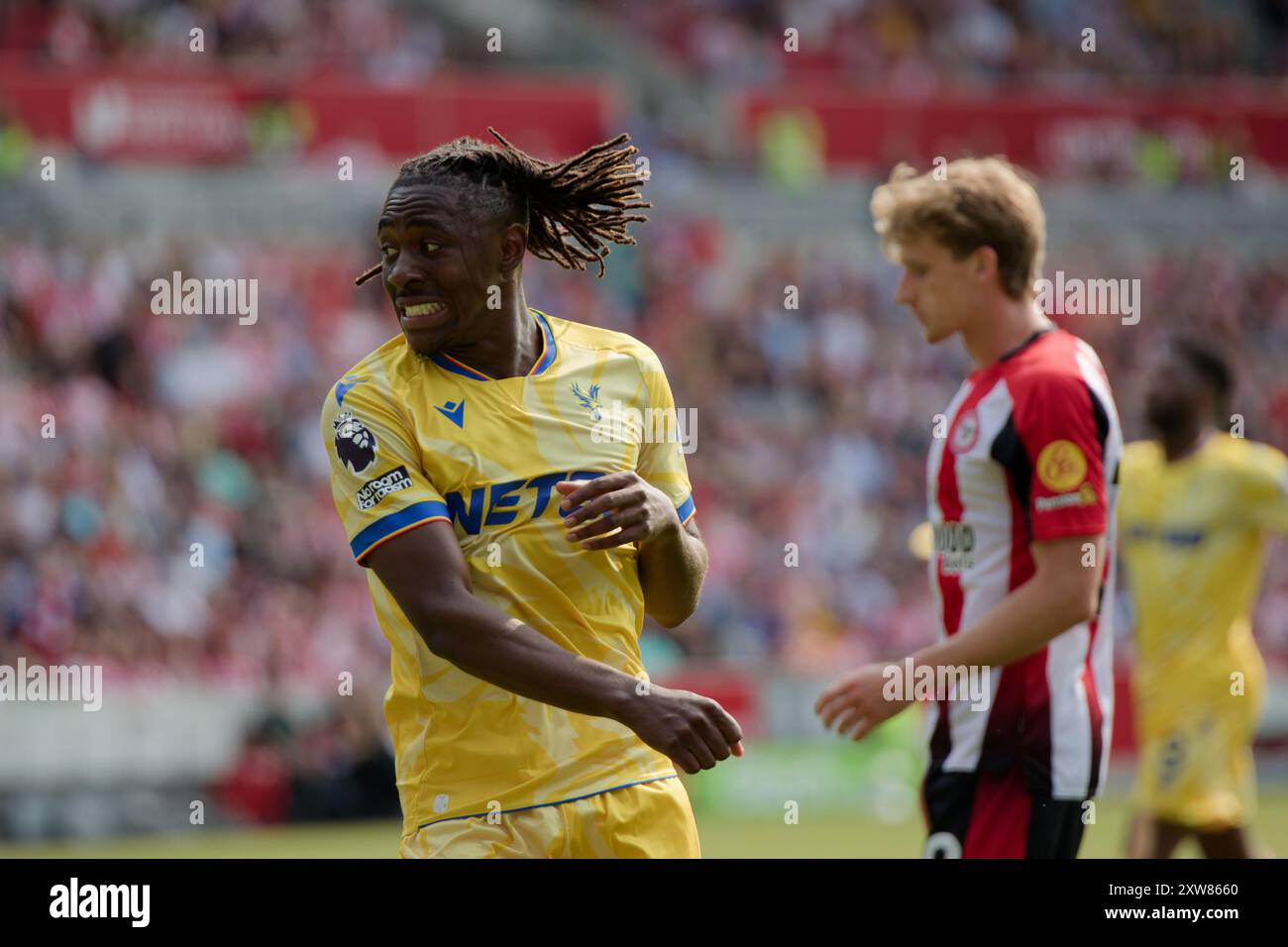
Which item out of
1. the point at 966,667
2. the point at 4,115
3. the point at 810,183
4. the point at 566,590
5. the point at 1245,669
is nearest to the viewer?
the point at 566,590

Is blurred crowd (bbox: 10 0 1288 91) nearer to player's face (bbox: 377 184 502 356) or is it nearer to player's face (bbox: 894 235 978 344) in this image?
player's face (bbox: 894 235 978 344)

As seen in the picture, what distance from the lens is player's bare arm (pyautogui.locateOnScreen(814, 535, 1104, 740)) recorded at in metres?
4.89

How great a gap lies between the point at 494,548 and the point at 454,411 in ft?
1.11

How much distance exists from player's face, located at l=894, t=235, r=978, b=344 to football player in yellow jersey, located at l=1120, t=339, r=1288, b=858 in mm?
3093

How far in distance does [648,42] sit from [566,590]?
20494mm

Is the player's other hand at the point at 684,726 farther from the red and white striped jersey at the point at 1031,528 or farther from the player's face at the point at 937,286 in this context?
the player's face at the point at 937,286

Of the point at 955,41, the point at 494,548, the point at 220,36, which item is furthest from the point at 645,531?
the point at 955,41

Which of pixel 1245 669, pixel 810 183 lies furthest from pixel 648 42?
pixel 1245 669

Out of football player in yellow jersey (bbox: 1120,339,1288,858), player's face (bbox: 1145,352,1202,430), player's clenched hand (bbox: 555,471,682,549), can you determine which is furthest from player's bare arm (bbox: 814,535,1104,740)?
player's face (bbox: 1145,352,1202,430)

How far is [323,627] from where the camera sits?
15289 millimetres

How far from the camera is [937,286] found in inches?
212

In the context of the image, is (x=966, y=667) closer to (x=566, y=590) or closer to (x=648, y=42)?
(x=566, y=590)

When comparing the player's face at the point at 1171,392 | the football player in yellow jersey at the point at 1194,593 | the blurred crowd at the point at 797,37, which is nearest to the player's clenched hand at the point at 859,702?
the football player in yellow jersey at the point at 1194,593

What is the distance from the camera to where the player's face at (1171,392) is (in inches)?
324
